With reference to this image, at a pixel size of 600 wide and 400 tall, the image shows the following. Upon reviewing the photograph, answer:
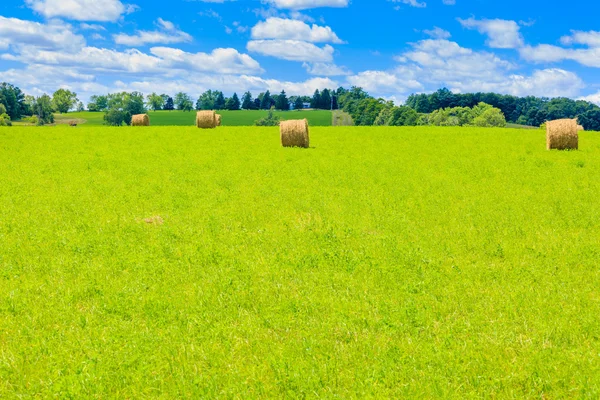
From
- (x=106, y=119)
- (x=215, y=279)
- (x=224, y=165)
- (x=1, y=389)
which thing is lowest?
(x=1, y=389)

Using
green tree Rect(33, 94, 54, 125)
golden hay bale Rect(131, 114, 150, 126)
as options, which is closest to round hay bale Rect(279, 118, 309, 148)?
golden hay bale Rect(131, 114, 150, 126)

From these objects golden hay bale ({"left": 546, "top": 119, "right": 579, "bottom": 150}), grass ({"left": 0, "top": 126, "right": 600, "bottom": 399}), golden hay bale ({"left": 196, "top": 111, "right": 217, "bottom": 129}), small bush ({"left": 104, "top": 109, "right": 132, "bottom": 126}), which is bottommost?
grass ({"left": 0, "top": 126, "right": 600, "bottom": 399})

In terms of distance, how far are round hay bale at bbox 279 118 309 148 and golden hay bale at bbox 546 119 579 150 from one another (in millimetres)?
16030

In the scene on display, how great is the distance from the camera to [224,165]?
24.4 metres

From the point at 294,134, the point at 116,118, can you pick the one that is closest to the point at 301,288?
the point at 294,134

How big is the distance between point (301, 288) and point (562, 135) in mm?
27999

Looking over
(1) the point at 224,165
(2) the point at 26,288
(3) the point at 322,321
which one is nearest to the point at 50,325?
(2) the point at 26,288

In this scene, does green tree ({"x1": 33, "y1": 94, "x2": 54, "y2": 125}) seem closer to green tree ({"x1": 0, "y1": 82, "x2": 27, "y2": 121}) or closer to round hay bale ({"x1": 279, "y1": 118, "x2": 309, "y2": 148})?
green tree ({"x1": 0, "y1": 82, "x2": 27, "y2": 121})

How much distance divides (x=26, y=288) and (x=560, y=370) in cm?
957

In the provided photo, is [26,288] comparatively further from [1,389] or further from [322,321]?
[322,321]

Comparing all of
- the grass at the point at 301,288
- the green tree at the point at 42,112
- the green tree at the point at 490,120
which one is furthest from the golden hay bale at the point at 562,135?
the green tree at the point at 42,112

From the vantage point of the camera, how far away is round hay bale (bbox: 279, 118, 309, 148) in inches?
1257

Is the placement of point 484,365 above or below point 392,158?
below

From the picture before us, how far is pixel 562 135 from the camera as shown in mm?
30500
